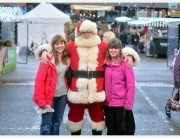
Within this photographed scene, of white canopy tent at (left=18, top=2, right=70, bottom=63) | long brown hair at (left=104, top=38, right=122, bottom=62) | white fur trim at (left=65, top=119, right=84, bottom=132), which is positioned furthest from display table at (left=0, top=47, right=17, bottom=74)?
long brown hair at (left=104, top=38, right=122, bottom=62)

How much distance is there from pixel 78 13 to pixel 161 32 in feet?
65.5

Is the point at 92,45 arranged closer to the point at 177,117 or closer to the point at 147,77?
the point at 177,117

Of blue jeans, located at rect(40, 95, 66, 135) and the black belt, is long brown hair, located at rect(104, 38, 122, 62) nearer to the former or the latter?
the black belt

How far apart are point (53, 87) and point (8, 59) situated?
32.7 ft

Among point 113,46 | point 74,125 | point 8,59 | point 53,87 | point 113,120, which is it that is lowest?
point 8,59

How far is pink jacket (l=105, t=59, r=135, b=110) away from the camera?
4.85 meters

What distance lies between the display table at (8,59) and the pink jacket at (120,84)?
348 inches

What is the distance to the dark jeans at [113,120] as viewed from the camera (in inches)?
196

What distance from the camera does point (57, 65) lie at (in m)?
4.86

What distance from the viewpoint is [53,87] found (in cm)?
478

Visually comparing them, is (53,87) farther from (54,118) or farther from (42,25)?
(42,25)

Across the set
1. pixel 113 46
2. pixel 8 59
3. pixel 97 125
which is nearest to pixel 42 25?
pixel 8 59

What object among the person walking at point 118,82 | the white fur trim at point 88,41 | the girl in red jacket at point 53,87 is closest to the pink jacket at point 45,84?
the girl in red jacket at point 53,87

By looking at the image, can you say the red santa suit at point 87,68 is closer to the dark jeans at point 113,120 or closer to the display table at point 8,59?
the dark jeans at point 113,120
